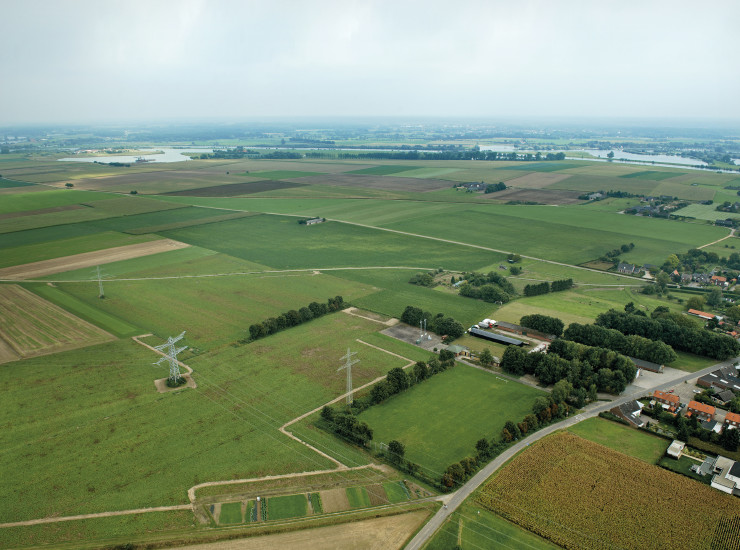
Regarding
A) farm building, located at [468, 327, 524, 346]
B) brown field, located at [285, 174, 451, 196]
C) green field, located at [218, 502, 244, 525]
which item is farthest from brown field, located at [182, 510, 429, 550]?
brown field, located at [285, 174, 451, 196]

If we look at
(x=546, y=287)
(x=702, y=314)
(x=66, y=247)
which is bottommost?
(x=702, y=314)

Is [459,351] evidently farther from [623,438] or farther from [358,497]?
[358,497]

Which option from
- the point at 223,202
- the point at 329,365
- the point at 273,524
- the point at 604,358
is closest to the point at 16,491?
the point at 273,524

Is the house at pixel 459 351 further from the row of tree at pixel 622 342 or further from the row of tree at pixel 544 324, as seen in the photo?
the row of tree at pixel 622 342

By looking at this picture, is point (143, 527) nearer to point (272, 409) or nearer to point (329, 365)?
point (272, 409)

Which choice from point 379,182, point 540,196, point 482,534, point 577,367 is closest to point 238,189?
point 379,182

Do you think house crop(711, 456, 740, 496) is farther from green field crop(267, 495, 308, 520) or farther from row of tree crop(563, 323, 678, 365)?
green field crop(267, 495, 308, 520)
